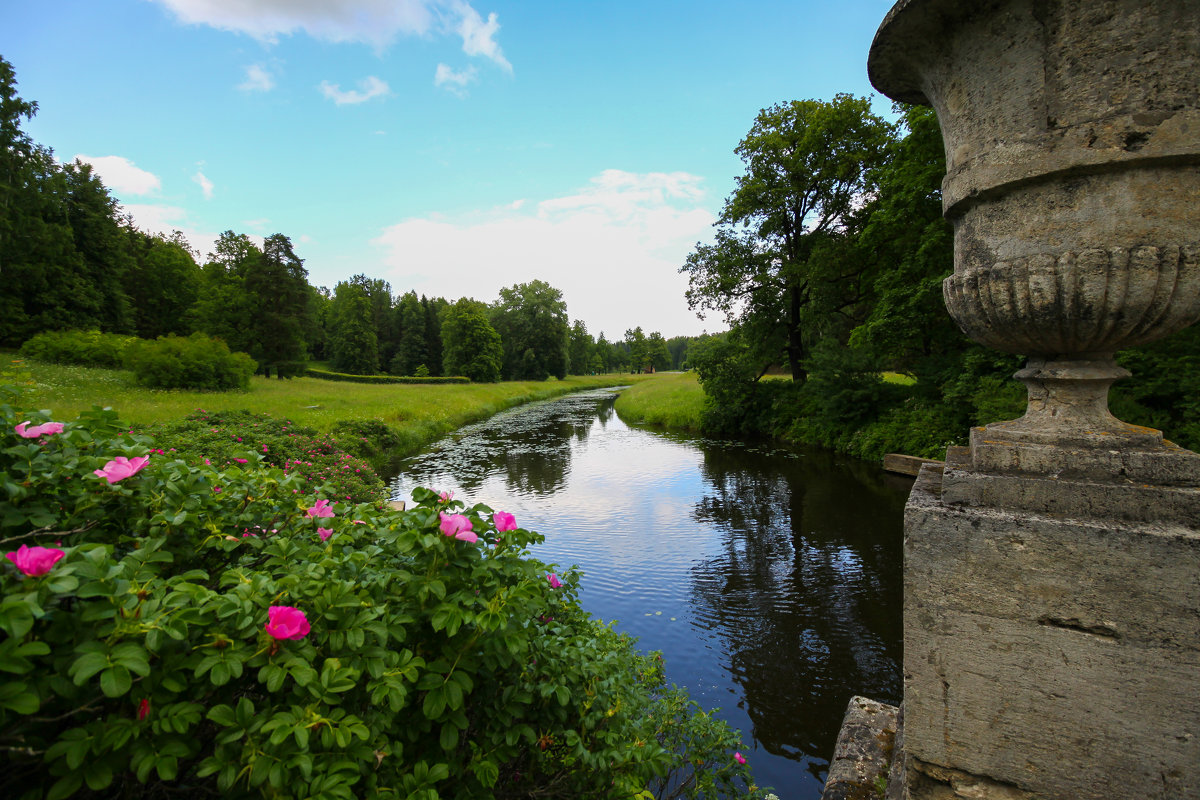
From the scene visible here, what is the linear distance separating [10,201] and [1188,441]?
1606 inches

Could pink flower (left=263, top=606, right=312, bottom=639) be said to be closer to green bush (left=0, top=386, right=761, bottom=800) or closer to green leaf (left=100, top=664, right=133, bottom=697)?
green bush (left=0, top=386, right=761, bottom=800)

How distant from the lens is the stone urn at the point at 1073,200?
183 cm

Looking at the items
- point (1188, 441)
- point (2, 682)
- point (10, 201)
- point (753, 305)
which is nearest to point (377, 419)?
point (753, 305)

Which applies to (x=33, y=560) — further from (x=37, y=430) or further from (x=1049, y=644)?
(x=1049, y=644)

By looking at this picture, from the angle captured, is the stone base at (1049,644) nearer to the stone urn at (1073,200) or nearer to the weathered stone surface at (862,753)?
the stone urn at (1073,200)

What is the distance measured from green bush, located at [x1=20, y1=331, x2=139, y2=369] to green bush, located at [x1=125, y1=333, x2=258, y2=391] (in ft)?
9.74

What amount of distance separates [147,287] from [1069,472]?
185ft

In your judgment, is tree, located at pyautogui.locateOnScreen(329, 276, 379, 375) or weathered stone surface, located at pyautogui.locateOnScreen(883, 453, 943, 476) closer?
weathered stone surface, located at pyautogui.locateOnScreen(883, 453, 943, 476)

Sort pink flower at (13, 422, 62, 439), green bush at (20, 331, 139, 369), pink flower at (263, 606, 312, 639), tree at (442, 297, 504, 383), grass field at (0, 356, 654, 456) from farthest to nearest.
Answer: tree at (442, 297, 504, 383) → green bush at (20, 331, 139, 369) → grass field at (0, 356, 654, 456) → pink flower at (13, 422, 62, 439) → pink flower at (263, 606, 312, 639)

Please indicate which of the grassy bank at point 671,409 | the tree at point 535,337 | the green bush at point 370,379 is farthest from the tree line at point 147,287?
the grassy bank at point 671,409

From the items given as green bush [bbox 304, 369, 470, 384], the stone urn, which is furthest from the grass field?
green bush [bbox 304, 369, 470, 384]

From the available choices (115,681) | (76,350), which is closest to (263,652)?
(115,681)

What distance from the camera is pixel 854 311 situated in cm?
1953

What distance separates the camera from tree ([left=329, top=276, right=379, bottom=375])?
2355 inches
